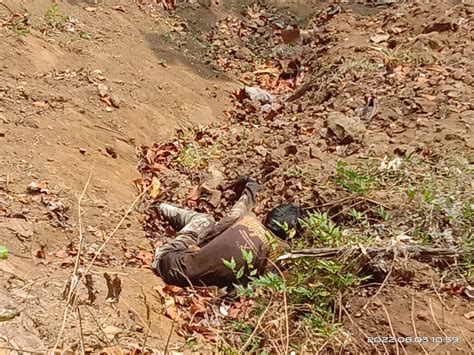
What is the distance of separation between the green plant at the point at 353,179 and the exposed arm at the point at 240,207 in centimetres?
65

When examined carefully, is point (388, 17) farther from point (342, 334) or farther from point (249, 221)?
point (342, 334)

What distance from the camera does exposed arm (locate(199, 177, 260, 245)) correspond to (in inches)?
155

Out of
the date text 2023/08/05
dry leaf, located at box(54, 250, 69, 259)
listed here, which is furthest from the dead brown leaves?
the date text 2023/08/05

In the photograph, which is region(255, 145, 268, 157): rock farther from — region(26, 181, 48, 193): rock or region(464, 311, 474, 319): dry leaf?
region(464, 311, 474, 319): dry leaf

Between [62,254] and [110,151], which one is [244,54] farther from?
[62,254]

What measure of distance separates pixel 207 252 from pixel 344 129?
1.45 meters

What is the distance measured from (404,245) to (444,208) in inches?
14.2

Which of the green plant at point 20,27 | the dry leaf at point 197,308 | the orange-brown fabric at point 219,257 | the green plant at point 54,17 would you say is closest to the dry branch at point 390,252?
the orange-brown fabric at point 219,257

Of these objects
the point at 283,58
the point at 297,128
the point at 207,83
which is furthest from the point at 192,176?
the point at 283,58

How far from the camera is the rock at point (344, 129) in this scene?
441 centimetres

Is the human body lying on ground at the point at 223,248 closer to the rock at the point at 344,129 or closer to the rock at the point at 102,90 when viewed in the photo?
the rock at the point at 344,129

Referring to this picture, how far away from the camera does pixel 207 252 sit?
3680 mm

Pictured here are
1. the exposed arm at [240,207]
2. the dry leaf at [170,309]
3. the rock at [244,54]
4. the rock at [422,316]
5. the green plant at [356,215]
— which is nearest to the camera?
the rock at [422,316]

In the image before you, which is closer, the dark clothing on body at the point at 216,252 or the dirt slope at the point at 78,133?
the dirt slope at the point at 78,133
